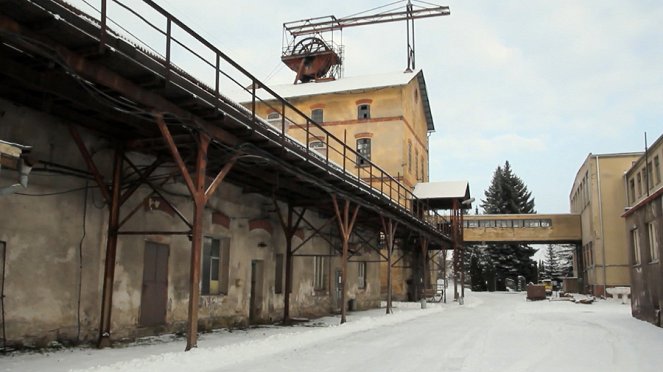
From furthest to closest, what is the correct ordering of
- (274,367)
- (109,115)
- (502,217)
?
1. (502,217)
2. (109,115)
3. (274,367)

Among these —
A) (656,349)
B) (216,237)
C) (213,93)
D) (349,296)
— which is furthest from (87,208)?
(349,296)

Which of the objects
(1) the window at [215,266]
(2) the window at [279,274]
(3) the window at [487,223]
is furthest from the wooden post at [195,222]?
(3) the window at [487,223]

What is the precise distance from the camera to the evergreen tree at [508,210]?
178 ft

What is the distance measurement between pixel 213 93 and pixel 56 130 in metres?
2.69

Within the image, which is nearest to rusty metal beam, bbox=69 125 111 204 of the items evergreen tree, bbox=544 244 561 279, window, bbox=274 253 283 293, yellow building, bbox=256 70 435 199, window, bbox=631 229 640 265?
window, bbox=274 253 283 293

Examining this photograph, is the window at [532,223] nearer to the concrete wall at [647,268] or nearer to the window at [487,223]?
the window at [487,223]

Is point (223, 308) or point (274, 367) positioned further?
point (223, 308)

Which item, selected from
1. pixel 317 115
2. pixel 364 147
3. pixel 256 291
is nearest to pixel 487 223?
pixel 364 147

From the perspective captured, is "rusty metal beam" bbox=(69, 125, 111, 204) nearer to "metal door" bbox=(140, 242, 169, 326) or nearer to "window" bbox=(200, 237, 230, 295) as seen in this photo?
"metal door" bbox=(140, 242, 169, 326)

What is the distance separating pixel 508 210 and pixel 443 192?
2793 centimetres

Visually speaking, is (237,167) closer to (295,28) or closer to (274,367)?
(274,367)

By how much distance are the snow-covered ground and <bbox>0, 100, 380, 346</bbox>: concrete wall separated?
67 cm

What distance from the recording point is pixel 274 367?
28.0 feet

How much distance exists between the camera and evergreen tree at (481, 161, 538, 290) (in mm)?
54406
